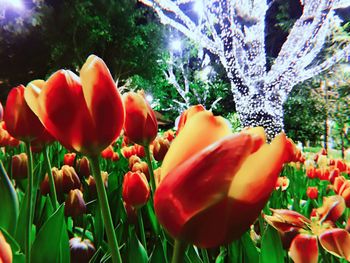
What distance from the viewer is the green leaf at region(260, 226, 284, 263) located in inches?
20.0

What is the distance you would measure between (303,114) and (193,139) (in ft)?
50.7

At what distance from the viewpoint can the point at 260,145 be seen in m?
0.24

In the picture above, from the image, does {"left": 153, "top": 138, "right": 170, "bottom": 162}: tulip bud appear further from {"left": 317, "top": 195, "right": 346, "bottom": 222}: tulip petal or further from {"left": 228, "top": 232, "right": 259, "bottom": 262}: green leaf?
{"left": 317, "top": 195, "right": 346, "bottom": 222}: tulip petal

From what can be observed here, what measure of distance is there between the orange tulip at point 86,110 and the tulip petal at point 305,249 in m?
0.26

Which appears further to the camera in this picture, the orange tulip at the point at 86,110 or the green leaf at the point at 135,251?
the green leaf at the point at 135,251

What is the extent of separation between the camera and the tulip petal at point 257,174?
0.23m

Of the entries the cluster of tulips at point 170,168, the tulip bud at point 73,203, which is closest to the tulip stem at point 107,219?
the cluster of tulips at point 170,168

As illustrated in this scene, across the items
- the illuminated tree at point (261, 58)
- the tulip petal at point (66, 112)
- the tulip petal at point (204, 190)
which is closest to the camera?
the tulip petal at point (204, 190)

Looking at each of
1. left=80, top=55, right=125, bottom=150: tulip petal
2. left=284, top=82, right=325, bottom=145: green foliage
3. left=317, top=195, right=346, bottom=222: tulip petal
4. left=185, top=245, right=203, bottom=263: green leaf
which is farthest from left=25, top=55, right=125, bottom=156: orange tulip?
left=284, top=82, right=325, bottom=145: green foliage

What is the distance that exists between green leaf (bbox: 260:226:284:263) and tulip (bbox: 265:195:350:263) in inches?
0.7

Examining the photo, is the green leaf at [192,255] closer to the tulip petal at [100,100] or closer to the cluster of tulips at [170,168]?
the cluster of tulips at [170,168]

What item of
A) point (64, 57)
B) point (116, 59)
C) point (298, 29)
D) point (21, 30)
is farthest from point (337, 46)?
point (21, 30)

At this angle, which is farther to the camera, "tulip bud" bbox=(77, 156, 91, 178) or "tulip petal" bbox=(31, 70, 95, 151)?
"tulip bud" bbox=(77, 156, 91, 178)

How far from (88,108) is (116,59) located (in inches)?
561
